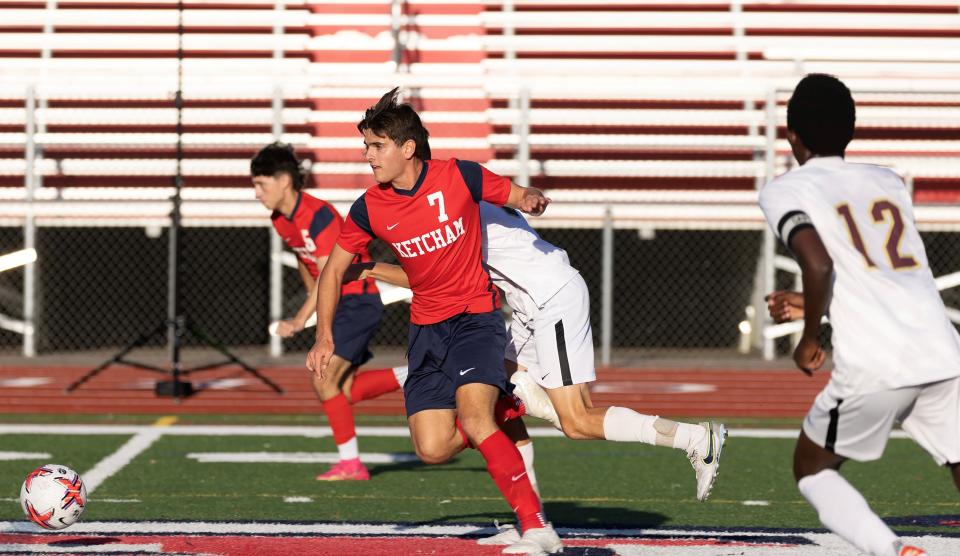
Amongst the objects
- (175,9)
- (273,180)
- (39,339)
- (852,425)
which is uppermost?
(175,9)

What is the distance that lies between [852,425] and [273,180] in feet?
15.6

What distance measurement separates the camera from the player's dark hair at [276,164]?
8219 mm

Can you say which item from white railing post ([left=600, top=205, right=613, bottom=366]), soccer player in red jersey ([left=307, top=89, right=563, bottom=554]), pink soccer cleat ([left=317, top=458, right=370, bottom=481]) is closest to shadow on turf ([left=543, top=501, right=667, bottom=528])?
soccer player in red jersey ([left=307, top=89, right=563, bottom=554])

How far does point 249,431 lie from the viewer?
10719 millimetres

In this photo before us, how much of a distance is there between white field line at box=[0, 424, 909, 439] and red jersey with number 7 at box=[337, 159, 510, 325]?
466 cm

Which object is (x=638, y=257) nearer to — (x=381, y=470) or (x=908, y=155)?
(x=908, y=155)

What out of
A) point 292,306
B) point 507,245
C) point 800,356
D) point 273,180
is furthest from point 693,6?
point 800,356

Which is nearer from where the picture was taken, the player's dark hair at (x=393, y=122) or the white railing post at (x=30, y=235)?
the player's dark hair at (x=393, y=122)

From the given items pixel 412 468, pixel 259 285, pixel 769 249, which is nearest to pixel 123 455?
pixel 412 468

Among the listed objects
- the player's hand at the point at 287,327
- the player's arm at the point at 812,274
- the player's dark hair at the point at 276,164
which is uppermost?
the player's dark hair at the point at 276,164

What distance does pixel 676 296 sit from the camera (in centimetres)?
1656

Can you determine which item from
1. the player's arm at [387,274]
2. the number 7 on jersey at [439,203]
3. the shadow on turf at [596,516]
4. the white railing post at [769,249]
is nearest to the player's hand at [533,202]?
the number 7 on jersey at [439,203]

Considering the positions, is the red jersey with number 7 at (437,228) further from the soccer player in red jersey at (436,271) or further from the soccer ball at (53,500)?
the soccer ball at (53,500)

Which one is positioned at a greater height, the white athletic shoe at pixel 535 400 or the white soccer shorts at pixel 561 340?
the white soccer shorts at pixel 561 340
